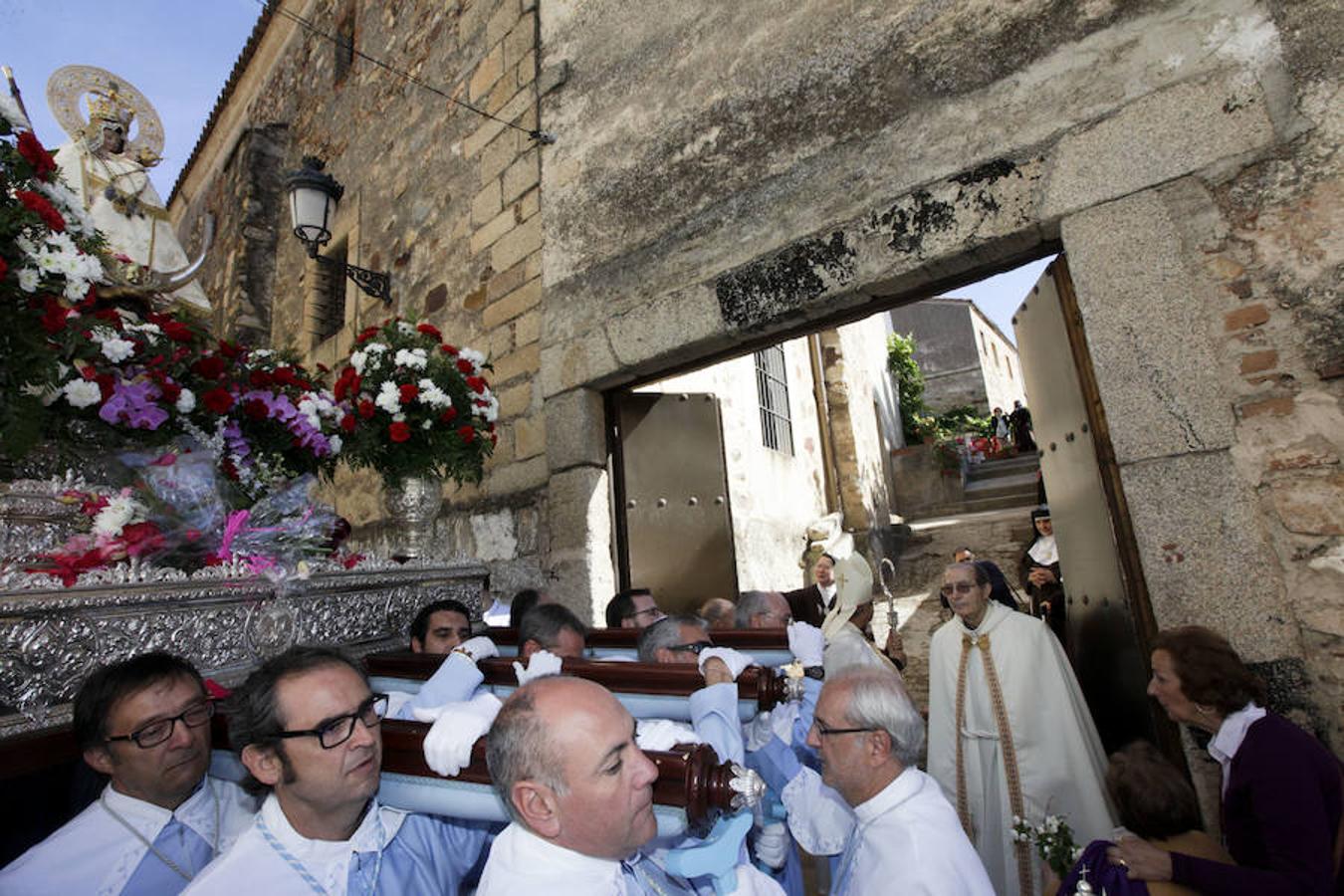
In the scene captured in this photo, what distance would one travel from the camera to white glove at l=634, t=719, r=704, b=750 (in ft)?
5.06

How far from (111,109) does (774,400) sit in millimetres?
6820

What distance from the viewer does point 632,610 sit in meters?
3.48

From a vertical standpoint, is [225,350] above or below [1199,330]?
above

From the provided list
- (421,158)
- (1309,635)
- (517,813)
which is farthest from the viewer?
(421,158)

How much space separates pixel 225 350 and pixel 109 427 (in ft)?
1.62

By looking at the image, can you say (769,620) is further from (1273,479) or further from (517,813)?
(517,813)

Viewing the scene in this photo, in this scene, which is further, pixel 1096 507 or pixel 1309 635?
pixel 1096 507

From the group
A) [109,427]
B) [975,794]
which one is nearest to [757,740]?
[975,794]

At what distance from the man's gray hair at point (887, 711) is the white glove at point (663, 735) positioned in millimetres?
542

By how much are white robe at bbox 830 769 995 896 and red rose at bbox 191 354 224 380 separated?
250cm

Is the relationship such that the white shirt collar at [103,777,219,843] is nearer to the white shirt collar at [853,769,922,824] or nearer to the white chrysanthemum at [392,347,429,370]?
the white shirt collar at [853,769,922,824]

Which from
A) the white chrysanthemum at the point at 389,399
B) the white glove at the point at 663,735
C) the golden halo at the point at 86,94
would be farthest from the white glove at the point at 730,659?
the golden halo at the point at 86,94

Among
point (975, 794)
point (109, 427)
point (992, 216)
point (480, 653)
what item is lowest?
point (975, 794)

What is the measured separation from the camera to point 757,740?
212 centimetres
